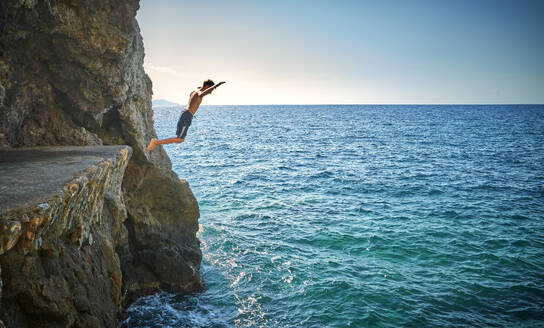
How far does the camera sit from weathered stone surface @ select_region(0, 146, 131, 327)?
4094 mm

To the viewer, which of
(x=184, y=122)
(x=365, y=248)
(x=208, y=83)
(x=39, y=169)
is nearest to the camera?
(x=39, y=169)

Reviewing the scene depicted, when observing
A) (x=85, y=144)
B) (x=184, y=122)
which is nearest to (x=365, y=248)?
(x=184, y=122)

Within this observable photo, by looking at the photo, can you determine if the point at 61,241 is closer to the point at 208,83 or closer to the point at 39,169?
the point at 39,169

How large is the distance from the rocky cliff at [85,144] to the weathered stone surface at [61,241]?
2 centimetres

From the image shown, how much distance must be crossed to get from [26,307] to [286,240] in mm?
11214

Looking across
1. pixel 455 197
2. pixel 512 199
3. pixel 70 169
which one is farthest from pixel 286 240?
pixel 512 199

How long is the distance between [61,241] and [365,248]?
11780 millimetres

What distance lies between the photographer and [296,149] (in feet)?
130

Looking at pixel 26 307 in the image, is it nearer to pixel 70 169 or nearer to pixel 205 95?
pixel 70 169

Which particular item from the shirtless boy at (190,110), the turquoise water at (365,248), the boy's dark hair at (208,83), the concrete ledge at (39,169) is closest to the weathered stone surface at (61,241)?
the concrete ledge at (39,169)

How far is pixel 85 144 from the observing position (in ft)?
28.7

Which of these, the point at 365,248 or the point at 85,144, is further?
the point at 365,248

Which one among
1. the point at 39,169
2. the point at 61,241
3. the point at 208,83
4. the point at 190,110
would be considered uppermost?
the point at 208,83

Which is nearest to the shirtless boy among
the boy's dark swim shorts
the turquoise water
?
the boy's dark swim shorts
